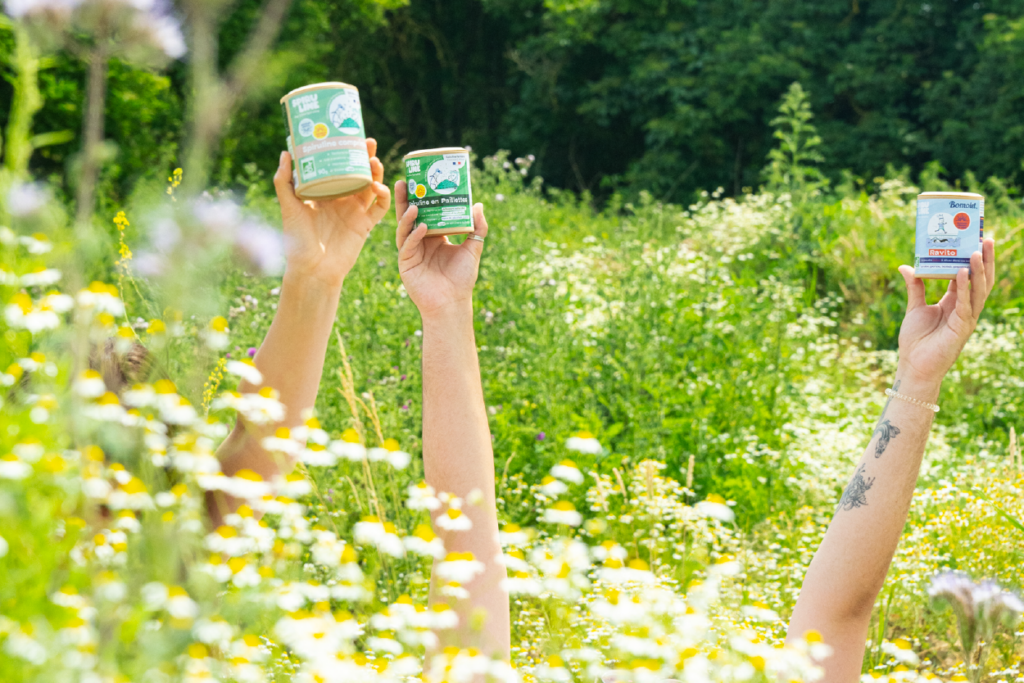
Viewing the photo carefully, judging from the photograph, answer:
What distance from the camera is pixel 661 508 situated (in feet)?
8.87

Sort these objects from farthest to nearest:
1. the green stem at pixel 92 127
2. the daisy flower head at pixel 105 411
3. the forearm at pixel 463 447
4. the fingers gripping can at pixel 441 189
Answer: the fingers gripping can at pixel 441 189 < the forearm at pixel 463 447 < the daisy flower head at pixel 105 411 < the green stem at pixel 92 127

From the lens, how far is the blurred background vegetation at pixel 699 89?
32.4 feet

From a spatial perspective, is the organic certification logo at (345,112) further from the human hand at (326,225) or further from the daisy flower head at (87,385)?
the daisy flower head at (87,385)

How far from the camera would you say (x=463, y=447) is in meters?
1.45

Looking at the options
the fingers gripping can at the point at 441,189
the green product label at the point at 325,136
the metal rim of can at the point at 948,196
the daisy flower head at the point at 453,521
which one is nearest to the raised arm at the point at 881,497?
the metal rim of can at the point at 948,196

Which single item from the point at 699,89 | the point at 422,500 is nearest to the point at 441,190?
the point at 422,500

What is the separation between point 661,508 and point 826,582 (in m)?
1.26

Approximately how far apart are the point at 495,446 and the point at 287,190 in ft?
5.71

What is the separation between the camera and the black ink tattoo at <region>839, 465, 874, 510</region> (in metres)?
1.52

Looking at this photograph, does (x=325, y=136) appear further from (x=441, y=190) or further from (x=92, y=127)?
(x=92, y=127)

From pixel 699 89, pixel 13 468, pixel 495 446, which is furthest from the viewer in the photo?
pixel 699 89

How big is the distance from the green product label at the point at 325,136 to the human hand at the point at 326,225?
0.05 m

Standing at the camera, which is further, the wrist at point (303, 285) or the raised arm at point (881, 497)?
the wrist at point (303, 285)

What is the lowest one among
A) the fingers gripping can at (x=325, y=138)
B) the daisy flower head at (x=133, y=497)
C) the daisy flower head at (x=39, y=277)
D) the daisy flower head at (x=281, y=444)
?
the daisy flower head at (x=133, y=497)
